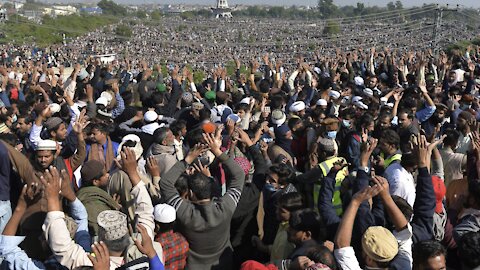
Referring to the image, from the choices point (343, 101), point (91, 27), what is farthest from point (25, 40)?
point (343, 101)

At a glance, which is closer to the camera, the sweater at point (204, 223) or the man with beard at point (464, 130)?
the sweater at point (204, 223)

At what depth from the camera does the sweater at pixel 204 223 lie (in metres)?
3.51

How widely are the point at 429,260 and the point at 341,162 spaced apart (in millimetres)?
1259

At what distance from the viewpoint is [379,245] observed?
2.96 metres

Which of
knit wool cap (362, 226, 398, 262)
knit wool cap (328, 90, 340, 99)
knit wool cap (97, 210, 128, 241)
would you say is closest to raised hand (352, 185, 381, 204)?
knit wool cap (362, 226, 398, 262)

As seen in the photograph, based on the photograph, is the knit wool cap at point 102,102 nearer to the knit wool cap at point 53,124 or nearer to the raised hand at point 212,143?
the knit wool cap at point 53,124

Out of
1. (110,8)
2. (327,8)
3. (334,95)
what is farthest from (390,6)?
(334,95)

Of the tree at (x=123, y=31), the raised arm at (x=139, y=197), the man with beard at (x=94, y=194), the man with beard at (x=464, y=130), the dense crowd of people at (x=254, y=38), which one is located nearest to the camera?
the raised arm at (x=139, y=197)

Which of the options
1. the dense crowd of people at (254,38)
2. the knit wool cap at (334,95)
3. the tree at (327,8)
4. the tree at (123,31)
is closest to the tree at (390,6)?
the tree at (327,8)

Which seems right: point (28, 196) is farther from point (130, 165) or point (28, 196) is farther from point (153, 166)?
point (153, 166)

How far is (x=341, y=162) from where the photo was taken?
13.4ft

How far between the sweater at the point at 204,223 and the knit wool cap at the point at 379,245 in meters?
0.99

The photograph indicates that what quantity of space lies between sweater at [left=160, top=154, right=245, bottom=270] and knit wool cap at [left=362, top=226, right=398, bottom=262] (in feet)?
3.26

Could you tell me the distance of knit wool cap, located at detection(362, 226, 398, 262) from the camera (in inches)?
116
